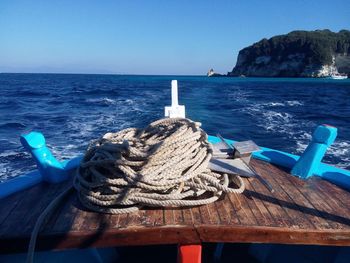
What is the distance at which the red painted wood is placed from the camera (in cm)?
189

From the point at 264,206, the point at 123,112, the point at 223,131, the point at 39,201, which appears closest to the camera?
the point at 264,206

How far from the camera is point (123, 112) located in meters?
13.2

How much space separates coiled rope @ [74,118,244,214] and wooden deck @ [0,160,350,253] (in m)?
0.09

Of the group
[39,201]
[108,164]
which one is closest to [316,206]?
[108,164]

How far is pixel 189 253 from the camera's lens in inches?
75.0

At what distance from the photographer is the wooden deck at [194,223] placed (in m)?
1.84

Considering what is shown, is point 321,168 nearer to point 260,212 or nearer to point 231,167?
point 231,167

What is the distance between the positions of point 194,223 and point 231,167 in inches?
30.6

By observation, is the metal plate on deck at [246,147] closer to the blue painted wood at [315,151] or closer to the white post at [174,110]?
the blue painted wood at [315,151]

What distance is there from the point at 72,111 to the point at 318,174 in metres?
12.5

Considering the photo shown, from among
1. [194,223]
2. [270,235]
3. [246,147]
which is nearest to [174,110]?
[246,147]

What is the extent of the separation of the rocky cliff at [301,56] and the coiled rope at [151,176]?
284 feet

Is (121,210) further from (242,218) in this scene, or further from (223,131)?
(223,131)

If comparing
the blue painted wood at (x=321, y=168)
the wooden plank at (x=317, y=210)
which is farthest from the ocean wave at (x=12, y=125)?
the wooden plank at (x=317, y=210)
